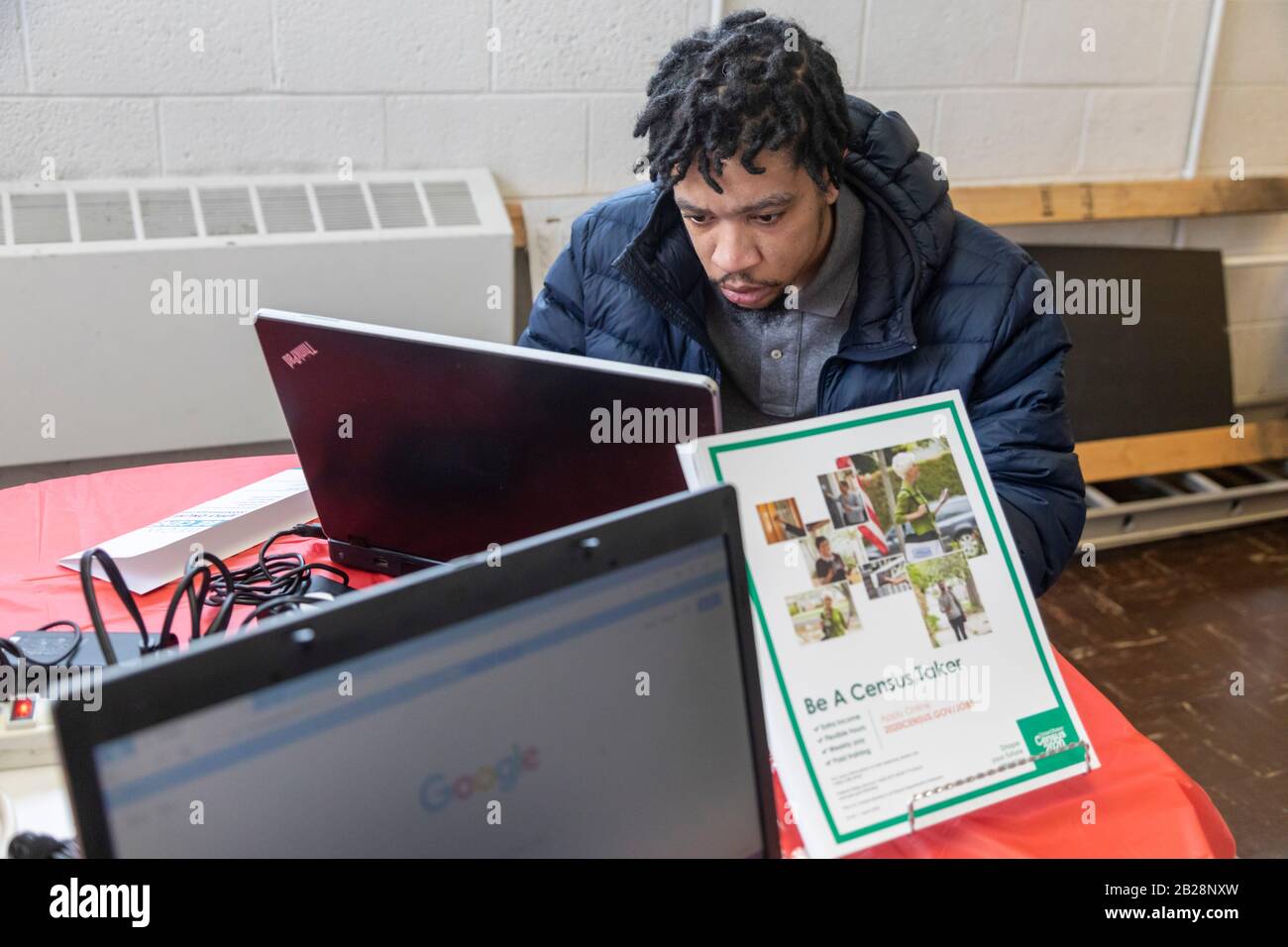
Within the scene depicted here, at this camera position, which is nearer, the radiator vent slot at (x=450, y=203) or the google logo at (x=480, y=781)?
the google logo at (x=480, y=781)

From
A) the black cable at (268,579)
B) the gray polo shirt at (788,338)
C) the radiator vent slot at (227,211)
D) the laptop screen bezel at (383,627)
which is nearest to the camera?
the laptop screen bezel at (383,627)

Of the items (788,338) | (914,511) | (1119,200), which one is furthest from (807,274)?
(1119,200)

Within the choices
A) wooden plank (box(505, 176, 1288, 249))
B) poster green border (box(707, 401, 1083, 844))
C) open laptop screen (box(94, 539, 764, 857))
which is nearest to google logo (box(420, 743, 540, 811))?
open laptop screen (box(94, 539, 764, 857))

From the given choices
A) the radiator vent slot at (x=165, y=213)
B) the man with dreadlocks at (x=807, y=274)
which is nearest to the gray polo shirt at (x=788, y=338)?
the man with dreadlocks at (x=807, y=274)

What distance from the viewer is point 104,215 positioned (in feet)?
7.38

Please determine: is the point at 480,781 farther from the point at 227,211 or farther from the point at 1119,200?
the point at 1119,200

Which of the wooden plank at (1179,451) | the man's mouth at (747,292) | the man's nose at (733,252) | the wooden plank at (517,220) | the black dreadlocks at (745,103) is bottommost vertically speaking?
the wooden plank at (1179,451)

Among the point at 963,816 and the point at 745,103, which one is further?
the point at 745,103

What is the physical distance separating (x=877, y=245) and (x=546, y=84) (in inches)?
48.0

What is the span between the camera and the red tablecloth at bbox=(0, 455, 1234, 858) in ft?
3.17

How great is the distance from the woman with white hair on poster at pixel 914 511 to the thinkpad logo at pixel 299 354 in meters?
0.56

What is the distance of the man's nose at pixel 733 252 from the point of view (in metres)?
1.38

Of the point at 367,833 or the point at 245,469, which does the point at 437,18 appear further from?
the point at 367,833

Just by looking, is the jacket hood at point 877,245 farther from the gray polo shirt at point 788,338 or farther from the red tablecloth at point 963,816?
the red tablecloth at point 963,816
